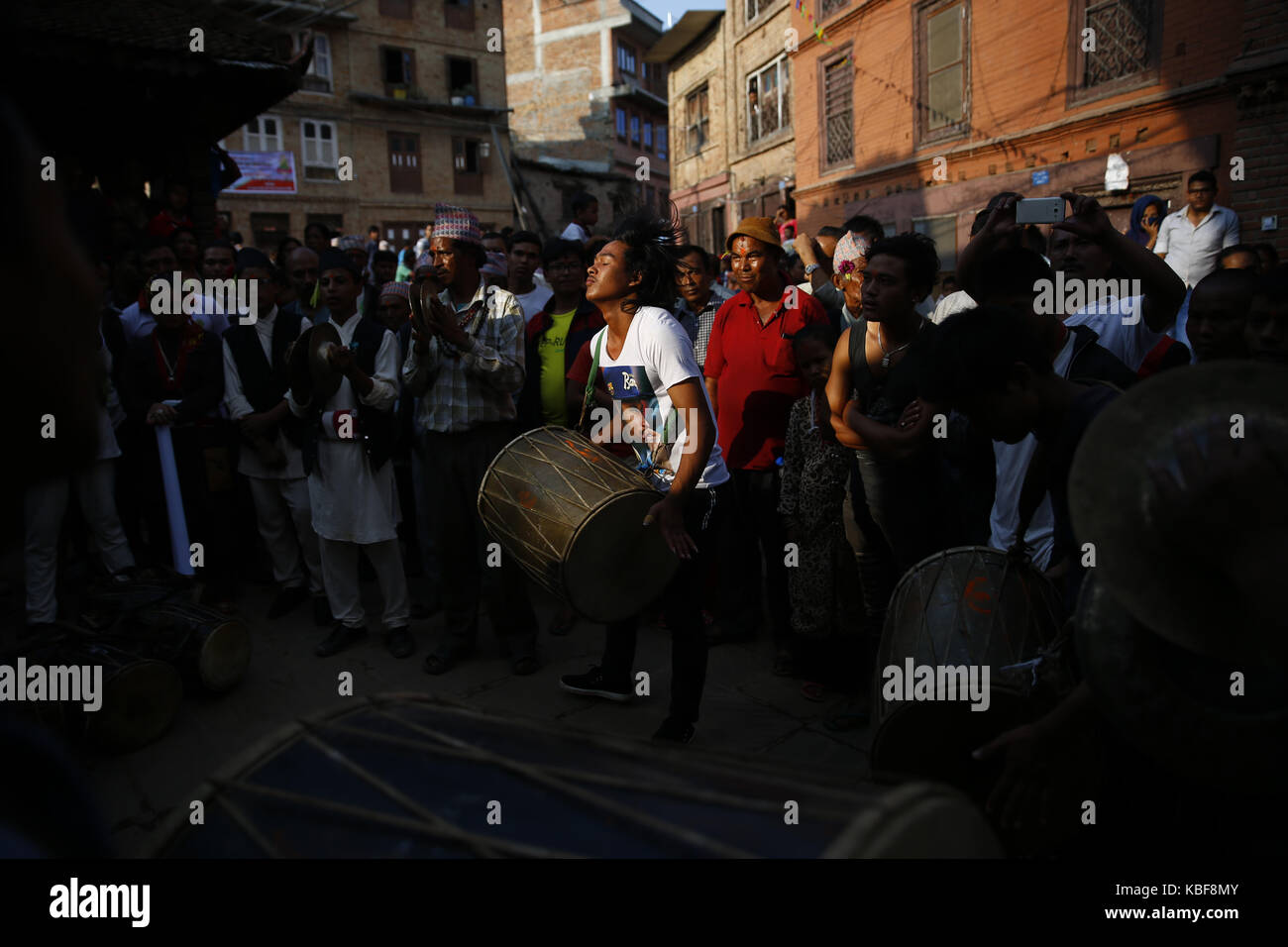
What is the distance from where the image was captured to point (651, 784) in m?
1.37

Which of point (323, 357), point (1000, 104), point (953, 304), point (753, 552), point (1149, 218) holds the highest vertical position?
point (1000, 104)

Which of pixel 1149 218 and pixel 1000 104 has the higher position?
pixel 1000 104

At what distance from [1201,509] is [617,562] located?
2078 mm

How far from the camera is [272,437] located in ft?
16.8

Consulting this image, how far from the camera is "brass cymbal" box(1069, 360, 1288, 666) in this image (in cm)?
121

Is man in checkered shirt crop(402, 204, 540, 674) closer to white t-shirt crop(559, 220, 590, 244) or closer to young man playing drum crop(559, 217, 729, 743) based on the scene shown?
young man playing drum crop(559, 217, 729, 743)

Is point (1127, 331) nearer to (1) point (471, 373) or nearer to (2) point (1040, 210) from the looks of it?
(2) point (1040, 210)

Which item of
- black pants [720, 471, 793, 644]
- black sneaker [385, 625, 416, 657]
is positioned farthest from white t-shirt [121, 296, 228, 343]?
black pants [720, 471, 793, 644]

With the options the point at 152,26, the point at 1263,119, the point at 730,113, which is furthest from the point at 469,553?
the point at 730,113

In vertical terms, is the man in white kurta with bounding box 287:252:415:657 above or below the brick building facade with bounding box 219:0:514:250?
below

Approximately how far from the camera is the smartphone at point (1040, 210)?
133 inches

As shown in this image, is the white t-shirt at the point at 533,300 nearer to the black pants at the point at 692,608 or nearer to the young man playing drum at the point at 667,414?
the young man playing drum at the point at 667,414

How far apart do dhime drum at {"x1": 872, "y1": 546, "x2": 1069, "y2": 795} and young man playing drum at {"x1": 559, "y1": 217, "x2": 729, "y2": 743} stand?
0.88 metres
